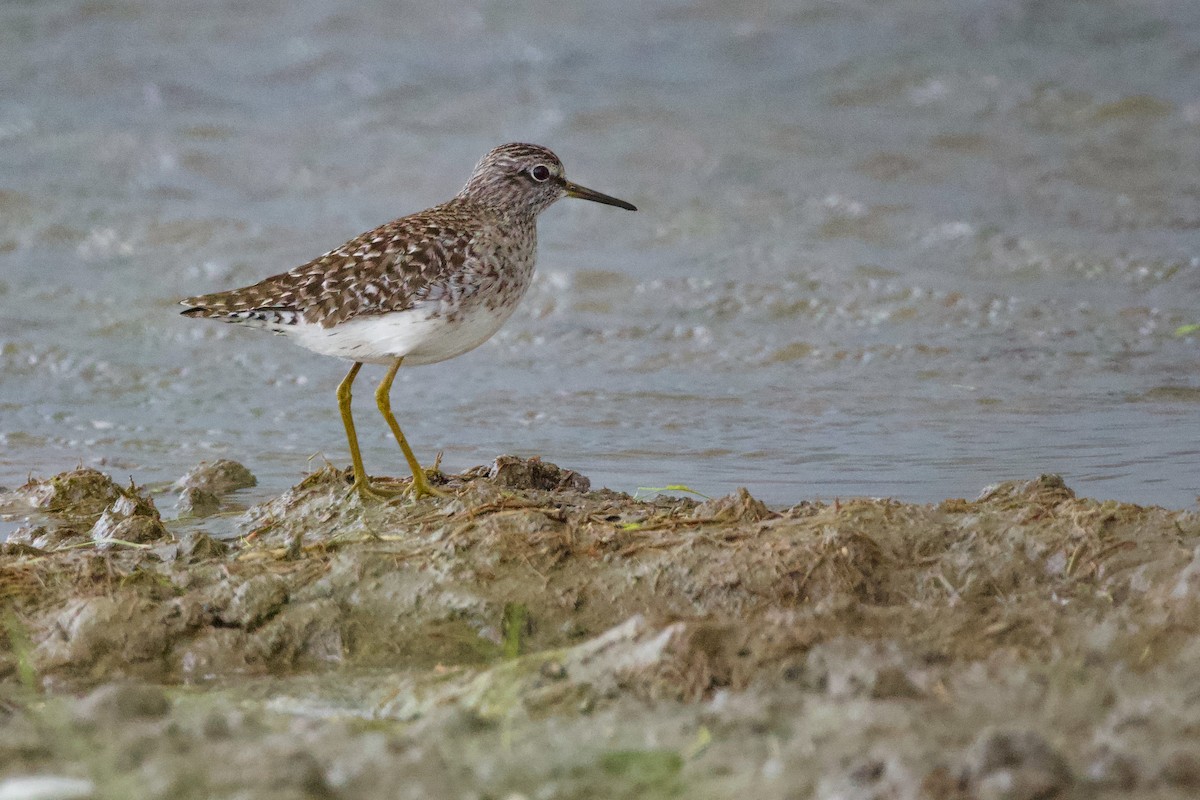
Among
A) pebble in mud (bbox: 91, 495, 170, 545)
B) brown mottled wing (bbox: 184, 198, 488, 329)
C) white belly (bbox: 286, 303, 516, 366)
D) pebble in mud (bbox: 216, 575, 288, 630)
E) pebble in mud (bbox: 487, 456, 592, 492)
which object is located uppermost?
brown mottled wing (bbox: 184, 198, 488, 329)

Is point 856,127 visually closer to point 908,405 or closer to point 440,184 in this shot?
point 440,184

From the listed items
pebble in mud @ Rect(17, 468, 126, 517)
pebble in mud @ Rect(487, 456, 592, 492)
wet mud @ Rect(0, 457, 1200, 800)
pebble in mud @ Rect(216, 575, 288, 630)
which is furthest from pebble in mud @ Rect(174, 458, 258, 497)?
pebble in mud @ Rect(216, 575, 288, 630)

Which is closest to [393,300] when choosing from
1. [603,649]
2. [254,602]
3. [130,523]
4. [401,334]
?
[401,334]

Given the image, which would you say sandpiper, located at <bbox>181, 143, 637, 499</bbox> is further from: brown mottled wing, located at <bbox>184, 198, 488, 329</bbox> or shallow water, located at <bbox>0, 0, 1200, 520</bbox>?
shallow water, located at <bbox>0, 0, 1200, 520</bbox>

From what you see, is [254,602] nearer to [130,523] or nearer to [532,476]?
[130,523]

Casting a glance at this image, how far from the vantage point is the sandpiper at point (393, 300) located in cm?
545

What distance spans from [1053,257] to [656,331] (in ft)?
10.6

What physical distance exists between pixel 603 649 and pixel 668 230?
8527 millimetres

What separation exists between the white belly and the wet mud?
0.52 meters

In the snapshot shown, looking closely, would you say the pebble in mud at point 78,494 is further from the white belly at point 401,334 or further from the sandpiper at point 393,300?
the white belly at point 401,334

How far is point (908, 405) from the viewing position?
7.82 meters

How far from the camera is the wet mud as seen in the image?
2.78 meters

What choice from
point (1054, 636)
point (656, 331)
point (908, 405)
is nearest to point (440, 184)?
point (656, 331)

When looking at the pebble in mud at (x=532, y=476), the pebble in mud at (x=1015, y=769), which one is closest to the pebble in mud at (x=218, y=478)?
the pebble in mud at (x=532, y=476)
